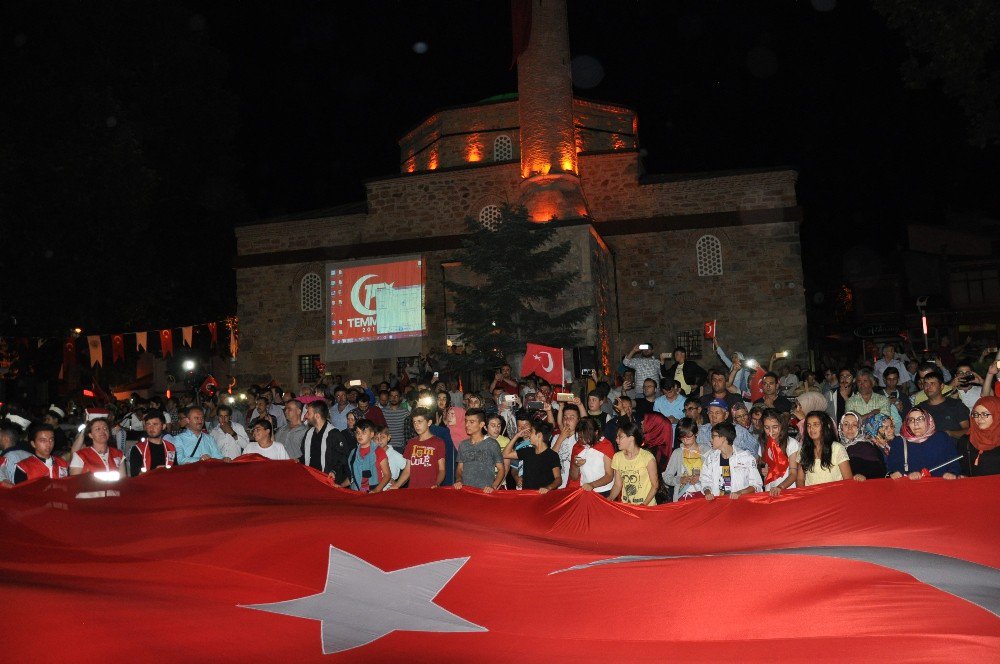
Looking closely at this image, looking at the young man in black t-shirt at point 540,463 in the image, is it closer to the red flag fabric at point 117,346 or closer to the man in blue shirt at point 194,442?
the man in blue shirt at point 194,442

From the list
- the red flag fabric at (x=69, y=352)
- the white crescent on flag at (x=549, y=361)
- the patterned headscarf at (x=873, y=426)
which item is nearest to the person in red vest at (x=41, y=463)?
the white crescent on flag at (x=549, y=361)

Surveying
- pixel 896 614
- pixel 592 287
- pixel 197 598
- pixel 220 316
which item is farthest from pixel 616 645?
pixel 220 316

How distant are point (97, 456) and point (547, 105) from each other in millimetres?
20336

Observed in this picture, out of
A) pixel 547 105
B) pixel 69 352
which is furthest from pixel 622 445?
pixel 69 352

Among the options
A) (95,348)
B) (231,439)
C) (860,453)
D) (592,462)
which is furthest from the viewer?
(95,348)

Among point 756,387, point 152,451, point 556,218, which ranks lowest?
point 152,451

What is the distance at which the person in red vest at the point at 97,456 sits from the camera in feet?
26.7

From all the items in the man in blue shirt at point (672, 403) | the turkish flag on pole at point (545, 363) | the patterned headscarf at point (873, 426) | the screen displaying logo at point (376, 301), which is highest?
the screen displaying logo at point (376, 301)

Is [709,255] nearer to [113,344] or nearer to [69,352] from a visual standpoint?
[113,344]

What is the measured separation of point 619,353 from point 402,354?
23.8ft

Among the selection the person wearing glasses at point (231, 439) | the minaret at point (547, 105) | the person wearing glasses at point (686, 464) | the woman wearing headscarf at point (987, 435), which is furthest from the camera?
the minaret at point (547, 105)

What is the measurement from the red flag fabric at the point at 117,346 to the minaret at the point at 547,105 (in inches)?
490

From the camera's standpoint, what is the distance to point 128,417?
1489 cm

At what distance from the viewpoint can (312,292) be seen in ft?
104
